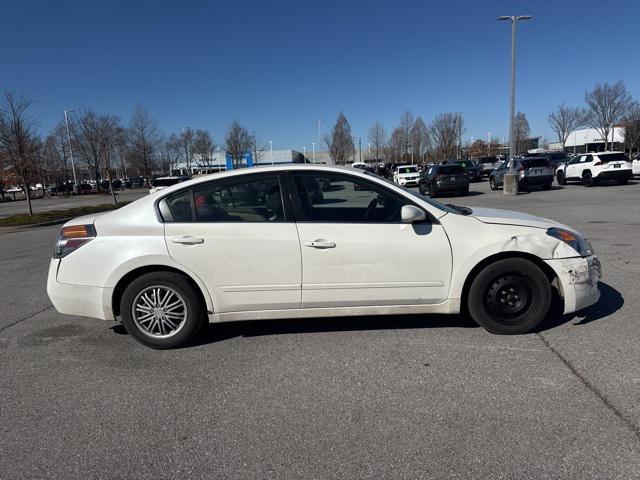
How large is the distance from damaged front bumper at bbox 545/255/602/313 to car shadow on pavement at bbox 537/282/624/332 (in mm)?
340

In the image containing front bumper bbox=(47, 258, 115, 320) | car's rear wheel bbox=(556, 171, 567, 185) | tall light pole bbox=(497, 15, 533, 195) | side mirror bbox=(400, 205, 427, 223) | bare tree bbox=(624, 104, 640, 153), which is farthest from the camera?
bare tree bbox=(624, 104, 640, 153)

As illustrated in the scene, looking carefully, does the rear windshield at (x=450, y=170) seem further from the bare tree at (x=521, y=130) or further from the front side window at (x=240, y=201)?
the bare tree at (x=521, y=130)

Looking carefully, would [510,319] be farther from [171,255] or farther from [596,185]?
[596,185]

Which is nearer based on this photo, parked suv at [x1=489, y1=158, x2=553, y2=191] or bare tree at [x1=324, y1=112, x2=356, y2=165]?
parked suv at [x1=489, y1=158, x2=553, y2=191]

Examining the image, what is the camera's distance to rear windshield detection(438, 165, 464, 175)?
2189 centimetres

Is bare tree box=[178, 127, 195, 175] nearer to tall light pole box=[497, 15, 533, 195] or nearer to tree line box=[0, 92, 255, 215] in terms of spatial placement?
tree line box=[0, 92, 255, 215]

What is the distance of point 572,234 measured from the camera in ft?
13.6

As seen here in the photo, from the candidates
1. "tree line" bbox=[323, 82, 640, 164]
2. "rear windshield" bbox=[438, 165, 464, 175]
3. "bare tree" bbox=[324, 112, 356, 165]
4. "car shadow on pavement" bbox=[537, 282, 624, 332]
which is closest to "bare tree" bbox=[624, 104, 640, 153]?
"tree line" bbox=[323, 82, 640, 164]

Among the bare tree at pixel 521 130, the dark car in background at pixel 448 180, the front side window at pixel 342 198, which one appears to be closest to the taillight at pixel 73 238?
the front side window at pixel 342 198

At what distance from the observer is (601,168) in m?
21.9

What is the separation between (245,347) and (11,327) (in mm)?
2939

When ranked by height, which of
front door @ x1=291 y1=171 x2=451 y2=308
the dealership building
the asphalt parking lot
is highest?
the dealership building

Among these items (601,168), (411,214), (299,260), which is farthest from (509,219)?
(601,168)

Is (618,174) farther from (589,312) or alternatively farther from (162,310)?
(162,310)
